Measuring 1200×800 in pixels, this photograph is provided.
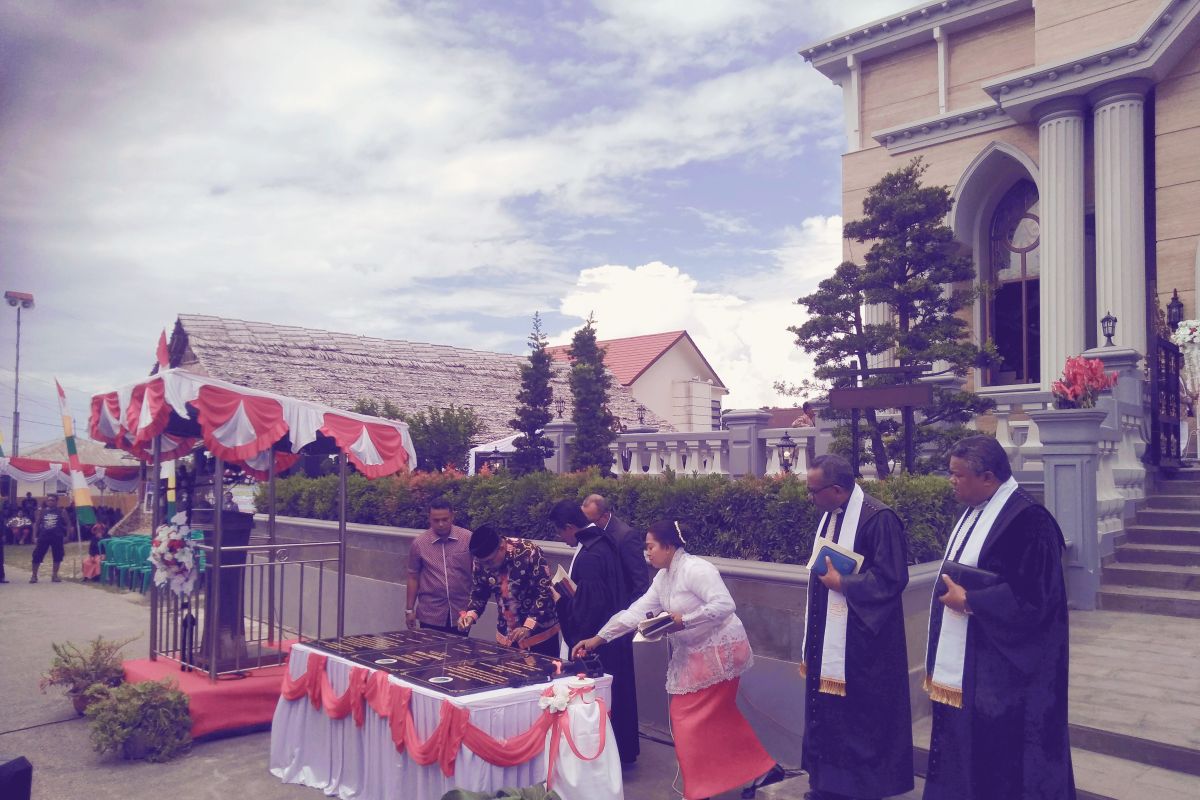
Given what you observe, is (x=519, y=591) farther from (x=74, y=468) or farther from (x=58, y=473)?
(x=58, y=473)

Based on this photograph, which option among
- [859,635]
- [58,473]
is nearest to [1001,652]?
[859,635]

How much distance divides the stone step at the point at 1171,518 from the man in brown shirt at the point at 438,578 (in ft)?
26.5

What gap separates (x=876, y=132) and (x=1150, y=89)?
17.8ft

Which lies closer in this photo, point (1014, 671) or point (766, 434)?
point (1014, 671)

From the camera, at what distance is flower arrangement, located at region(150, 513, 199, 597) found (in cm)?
771

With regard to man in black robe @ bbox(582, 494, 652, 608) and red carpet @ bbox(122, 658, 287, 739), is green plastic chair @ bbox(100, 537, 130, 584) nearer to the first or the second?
red carpet @ bbox(122, 658, 287, 739)

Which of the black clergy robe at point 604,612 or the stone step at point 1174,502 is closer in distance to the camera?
the black clergy robe at point 604,612

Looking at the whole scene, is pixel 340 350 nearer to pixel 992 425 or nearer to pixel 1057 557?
pixel 992 425

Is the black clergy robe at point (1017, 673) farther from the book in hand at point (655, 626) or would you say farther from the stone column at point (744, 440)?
the stone column at point (744, 440)

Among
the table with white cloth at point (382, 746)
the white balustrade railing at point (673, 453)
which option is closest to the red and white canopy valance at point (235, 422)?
the table with white cloth at point (382, 746)

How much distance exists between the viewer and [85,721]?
788 cm

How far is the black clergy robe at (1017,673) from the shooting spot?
3916 millimetres

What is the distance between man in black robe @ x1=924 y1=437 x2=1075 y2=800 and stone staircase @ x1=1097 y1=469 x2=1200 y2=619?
5568 mm

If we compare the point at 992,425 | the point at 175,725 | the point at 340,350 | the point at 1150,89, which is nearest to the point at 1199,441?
the point at 992,425
